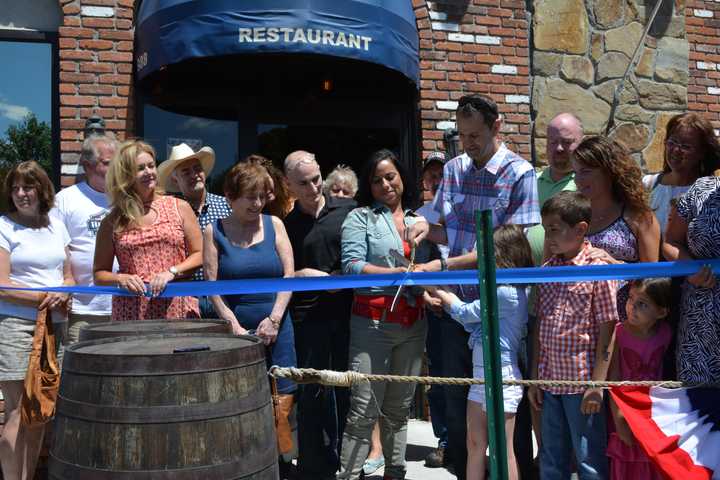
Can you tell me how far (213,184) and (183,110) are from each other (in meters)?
0.73

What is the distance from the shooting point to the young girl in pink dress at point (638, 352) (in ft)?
10.2

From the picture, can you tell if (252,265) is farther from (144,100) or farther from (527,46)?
(527,46)

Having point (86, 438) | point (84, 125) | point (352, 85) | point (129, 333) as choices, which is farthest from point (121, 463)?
point (352, 85)

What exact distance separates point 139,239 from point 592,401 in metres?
2.37

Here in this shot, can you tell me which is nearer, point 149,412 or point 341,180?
point 149,412

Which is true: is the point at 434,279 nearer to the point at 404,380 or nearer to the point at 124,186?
the point at 404,380

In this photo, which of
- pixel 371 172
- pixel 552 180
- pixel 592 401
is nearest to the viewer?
pixel 592 401

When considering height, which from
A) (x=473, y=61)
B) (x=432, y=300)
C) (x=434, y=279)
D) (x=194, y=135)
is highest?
(x=473, y=61)

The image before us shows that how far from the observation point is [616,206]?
3457 mm

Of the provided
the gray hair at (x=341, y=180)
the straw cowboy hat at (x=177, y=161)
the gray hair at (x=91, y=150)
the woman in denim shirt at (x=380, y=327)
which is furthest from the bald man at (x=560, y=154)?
the gray hair at (x=91, y=150)

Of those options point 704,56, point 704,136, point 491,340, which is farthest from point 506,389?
point 704,56

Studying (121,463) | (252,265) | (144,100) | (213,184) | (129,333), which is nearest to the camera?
(121,463)

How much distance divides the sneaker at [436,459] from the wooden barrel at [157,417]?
2758 millimetres

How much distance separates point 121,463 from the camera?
2164 mm
